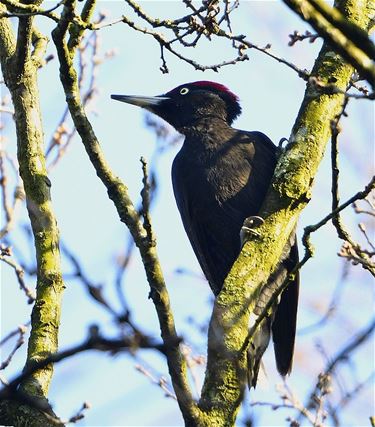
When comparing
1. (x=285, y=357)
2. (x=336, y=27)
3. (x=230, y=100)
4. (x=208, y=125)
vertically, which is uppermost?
(x=230, y=100)

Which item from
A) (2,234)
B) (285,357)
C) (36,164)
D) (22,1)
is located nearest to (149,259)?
(36,164)

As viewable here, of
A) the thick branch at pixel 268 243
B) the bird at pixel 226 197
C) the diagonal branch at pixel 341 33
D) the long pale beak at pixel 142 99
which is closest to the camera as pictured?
the diagonal branch at pixel 341 33

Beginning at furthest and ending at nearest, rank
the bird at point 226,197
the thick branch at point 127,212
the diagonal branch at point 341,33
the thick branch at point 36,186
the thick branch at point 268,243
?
the bird at point 226,197
the thick branch at point 36,186
the thick branch at point 268,243
the thick branch at point 127,212
the diagonal branch at point 341,33

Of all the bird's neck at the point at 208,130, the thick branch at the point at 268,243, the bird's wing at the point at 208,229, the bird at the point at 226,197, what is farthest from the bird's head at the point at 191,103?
the thick branch at the point at 268,243

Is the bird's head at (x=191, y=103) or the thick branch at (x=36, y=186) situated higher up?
the bird's head at (x=191, y=103)

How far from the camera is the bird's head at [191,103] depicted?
6641 millimetres

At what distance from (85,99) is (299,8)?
14.3 feet

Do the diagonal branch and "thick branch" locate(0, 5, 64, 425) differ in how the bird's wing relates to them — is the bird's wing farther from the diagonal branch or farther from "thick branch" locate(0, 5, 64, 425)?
the diagonal branch

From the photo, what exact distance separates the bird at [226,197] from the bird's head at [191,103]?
9.7 inches

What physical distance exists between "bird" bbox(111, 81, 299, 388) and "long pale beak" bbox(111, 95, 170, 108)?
0.53 meters

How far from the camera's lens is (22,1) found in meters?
4.38

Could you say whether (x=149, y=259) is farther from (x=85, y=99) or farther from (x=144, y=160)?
(x=85, y=99)

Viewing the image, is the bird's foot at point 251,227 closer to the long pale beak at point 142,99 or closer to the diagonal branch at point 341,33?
the diagonal branch at point 341,33

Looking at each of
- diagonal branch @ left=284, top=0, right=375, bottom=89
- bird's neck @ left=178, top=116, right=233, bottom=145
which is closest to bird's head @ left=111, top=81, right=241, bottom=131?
bird's neck @ left=178, top=116, right=233, bottom=145
